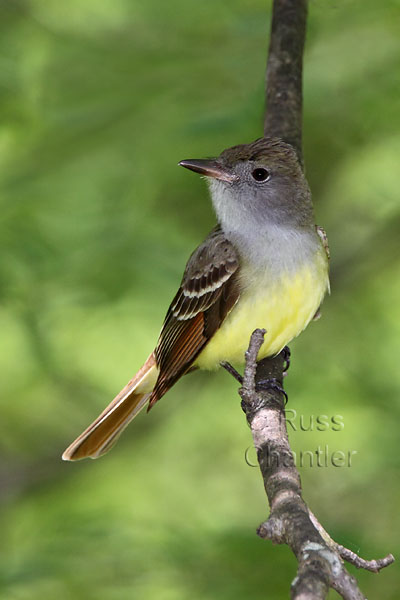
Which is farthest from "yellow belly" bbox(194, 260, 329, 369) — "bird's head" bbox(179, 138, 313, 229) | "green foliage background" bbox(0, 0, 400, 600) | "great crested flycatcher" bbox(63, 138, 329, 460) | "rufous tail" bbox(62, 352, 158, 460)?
"rufous tail" bbox(62, 352, 158, 460)

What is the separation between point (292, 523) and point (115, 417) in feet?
8.98

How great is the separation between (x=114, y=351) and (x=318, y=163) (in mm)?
1966

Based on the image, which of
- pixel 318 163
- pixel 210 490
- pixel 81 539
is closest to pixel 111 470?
pixel 210 490

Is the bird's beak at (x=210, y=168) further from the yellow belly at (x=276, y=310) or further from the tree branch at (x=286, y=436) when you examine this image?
the yellow belly at (x=276, y=310)

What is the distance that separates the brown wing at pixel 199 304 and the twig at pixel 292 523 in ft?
3.46

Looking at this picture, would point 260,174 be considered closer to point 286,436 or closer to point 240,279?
point 240,279

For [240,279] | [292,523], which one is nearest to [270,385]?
[240,279]

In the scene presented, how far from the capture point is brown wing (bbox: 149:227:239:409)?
4.48 metres

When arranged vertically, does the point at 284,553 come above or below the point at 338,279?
below

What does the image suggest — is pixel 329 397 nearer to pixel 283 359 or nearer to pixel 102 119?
pixel 283 359

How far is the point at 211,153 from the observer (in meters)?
5.25

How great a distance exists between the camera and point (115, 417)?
496 cm

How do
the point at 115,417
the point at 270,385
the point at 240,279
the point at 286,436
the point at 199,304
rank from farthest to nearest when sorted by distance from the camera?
the point at 115,417 < the point at 199,304 < the point at 240,279 < the point at 270,385 < the point at 286,436

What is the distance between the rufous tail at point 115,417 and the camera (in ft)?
15.9
